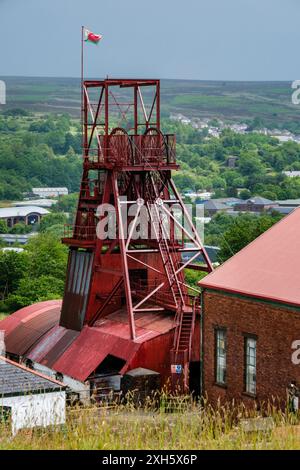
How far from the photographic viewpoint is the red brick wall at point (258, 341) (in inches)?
1068

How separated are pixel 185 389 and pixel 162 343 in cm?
211

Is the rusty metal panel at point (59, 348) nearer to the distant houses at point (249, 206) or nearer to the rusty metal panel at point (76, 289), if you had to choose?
the rusty metal panel at point (76, 289)

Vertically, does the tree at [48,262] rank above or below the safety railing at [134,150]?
below

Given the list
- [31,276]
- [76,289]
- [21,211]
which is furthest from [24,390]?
[21,211]

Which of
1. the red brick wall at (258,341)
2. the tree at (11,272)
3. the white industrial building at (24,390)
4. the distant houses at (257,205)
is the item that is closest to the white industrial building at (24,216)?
the distant houses at (257,205)

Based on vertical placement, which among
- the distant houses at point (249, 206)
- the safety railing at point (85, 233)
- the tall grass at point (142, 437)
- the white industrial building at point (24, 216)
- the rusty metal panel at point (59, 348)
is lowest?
the white industrial building at point (24, 216)

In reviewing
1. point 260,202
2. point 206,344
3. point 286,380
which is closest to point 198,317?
point 206,344

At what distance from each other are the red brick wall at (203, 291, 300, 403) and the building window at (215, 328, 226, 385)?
13cm

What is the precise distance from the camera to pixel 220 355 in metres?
30.2

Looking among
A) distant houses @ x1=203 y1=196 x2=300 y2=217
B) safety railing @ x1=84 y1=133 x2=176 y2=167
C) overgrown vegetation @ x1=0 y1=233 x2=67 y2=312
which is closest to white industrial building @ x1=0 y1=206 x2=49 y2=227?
distant houses @ x1=203 y1=196 x2=300 y2=217

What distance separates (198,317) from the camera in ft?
117

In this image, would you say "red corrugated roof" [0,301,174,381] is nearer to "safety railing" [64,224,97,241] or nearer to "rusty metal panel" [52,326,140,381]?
"rusty metal panel" [52,326,140,381]

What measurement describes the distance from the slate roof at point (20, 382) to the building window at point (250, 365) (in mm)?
4210

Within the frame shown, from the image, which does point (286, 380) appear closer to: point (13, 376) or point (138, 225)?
point (13, 376)
